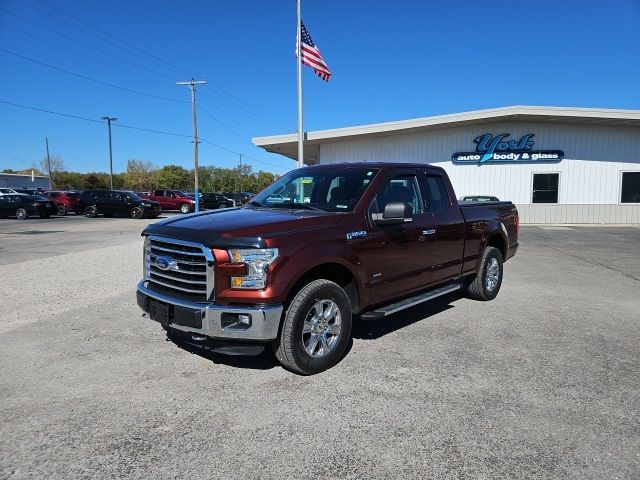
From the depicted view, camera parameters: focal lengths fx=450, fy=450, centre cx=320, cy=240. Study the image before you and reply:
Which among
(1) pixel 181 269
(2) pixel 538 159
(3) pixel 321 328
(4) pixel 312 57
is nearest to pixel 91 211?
(4) pixel 312 57

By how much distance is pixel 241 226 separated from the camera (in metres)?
3.79

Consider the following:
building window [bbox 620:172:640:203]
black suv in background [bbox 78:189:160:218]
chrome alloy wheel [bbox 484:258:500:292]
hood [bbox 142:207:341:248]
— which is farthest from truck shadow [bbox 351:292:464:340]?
black suv in background [bbox 78:189:160:218]

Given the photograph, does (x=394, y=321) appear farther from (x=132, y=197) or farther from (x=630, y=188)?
(x=132, y=197)

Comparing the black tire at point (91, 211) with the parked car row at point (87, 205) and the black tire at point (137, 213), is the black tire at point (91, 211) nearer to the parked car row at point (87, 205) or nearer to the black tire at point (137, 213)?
the parked car row at point (87, 205)

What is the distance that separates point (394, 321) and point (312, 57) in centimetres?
1440

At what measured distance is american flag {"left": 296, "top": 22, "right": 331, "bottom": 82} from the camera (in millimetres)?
17391

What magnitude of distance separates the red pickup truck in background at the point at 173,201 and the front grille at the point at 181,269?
31078 millimetres

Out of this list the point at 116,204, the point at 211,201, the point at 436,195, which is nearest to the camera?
the point at 436,195

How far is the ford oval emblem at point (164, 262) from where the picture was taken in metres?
4.00

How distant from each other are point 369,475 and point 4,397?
2969 mm

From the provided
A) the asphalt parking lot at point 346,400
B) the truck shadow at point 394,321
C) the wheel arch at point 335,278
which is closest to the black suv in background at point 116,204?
the asphalt parking lot at point 346,400

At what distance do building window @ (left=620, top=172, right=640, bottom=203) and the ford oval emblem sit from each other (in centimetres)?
2362

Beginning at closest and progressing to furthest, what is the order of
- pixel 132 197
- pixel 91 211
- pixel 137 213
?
pixel 137 213 → pixel 132 197 → pixel 91 211

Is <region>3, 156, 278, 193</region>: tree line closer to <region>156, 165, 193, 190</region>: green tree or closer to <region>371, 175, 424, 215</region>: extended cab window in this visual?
<region>156, 165, 193, 190</region>: green tree
